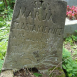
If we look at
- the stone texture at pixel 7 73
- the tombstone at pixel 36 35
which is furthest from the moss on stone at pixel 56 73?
the stone texture at pixel 7 73

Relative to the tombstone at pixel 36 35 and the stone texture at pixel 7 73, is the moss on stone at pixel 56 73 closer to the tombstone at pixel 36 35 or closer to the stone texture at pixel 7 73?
the tombstone at pixel 36 35

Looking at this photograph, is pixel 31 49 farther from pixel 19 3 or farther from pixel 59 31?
pixel 19 3

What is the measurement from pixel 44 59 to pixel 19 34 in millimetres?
701

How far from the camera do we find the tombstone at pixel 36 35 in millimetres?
1562

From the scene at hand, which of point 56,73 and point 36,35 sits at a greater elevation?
point 36,35

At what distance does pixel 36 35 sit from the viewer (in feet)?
5.82

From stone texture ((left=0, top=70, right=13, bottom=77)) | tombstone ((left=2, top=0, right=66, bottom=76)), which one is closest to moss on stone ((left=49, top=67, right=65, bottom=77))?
tombstone ((left=2, top=0, right=66, bottom=76))

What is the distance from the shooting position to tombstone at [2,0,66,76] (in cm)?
156

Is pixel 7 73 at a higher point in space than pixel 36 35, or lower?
lower

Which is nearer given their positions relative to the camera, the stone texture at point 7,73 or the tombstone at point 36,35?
the tombstone at point 36,35

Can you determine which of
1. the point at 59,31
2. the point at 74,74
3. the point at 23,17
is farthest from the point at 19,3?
the point at 74,74

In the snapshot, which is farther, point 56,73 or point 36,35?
point 56,73

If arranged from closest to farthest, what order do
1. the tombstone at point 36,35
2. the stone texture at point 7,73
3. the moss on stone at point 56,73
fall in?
1. the tombstone at point 36,35
2. the stone texture at point 7,73
3. the moss on stone at point 56,73

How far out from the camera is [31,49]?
1877 mm
